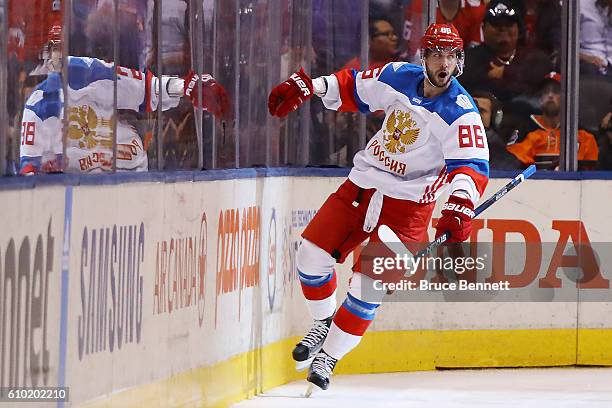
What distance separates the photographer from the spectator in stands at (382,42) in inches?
305

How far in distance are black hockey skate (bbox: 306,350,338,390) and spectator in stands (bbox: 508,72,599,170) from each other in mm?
2215

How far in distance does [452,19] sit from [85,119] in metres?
3.77

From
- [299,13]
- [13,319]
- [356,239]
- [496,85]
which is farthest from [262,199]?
[13,319]

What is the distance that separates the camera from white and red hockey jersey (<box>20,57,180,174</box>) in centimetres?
430

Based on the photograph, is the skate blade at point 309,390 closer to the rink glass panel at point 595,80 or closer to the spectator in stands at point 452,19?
the spectator in stands at point 452,19

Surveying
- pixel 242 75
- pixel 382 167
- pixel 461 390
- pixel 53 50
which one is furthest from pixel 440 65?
pixel 53 50

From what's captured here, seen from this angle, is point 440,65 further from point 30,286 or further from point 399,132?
point 30,286

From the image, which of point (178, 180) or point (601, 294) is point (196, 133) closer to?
point (178, 180)

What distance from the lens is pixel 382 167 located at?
6465 mm

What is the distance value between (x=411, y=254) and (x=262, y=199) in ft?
2.34

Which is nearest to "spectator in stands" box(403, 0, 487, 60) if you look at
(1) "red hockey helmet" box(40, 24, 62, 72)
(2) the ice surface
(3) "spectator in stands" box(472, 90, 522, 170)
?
(3) "spectator in stands" box(472, 90, 522, 170)

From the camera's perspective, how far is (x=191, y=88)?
5.86m

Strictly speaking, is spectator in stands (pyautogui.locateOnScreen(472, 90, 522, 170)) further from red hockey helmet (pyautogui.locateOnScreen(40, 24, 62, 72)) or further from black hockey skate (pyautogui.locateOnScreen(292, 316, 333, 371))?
red hockey helmet (pyautogui.locateOnScreen(40, 24, 62, 72))
